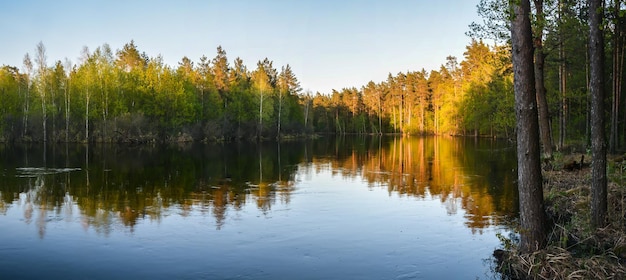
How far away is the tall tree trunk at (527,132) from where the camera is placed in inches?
310

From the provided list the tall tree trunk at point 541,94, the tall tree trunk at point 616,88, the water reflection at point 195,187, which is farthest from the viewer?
the tall tree trunk at point 616,88

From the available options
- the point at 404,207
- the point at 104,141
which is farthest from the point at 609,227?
the point at 104,141

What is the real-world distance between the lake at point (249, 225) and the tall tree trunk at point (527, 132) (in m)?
1.13

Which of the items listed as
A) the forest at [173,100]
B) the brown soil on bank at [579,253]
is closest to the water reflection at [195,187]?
the brown soil on bank at [579,253]

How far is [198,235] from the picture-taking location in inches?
427

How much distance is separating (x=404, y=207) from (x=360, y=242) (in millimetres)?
4591

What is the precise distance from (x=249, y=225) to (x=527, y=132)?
23.0ft

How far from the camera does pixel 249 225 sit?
12.0 meters

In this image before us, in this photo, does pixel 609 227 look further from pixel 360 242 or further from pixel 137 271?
pixel 137 271

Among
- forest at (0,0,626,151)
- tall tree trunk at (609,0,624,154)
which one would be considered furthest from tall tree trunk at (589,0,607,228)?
forest at (0,0,626,151)

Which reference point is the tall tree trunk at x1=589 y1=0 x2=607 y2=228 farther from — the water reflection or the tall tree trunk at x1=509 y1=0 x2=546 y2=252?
the water reflection

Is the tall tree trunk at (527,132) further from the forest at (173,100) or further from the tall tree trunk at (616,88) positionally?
the forest at (173,100)

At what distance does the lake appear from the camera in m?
8.55

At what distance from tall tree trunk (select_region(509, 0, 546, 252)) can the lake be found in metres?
1.13
